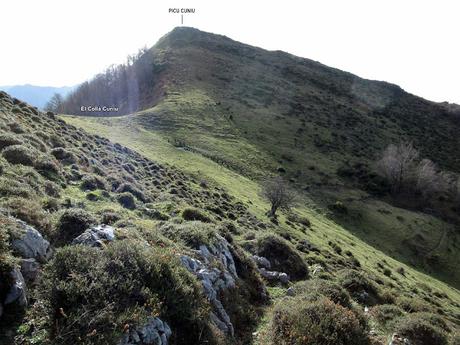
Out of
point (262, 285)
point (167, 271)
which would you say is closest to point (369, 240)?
point (262, 285)

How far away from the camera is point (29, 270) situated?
8898 mm

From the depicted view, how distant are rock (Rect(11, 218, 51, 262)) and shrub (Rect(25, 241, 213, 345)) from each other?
0.81 metres

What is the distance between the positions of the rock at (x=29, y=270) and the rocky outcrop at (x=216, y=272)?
4.25 m

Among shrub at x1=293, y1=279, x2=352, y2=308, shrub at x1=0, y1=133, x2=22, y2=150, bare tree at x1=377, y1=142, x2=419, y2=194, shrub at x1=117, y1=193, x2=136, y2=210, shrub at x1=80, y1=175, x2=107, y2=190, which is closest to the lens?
shrub at x1=293, y1=279, x2=352, y2=308

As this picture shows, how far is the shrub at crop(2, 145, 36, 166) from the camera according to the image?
721 inches

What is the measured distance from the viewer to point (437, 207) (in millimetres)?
75375

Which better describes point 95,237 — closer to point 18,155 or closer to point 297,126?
point 18,155

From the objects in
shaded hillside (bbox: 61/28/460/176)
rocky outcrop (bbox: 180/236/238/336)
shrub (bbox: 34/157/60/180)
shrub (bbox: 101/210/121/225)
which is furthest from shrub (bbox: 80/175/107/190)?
shaded hillside (bbox: 61/28/460/176)

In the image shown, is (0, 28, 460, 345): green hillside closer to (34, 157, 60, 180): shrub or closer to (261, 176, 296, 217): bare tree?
(34, 157, 60, 180): shrub

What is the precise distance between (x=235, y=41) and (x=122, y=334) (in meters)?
159

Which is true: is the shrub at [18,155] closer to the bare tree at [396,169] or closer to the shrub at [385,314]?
the shrub at [385,314]

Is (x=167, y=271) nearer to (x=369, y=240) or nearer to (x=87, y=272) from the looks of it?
(x=87, y=272)

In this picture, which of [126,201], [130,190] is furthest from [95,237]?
[130,190]

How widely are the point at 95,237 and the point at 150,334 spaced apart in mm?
3963
